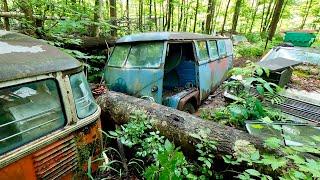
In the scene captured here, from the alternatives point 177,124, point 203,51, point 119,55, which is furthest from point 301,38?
point 177,124

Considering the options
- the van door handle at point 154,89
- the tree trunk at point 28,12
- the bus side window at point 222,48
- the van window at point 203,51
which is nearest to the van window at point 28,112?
the van door handle at point 154,89

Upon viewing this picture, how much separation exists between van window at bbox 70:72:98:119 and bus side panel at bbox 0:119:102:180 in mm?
173

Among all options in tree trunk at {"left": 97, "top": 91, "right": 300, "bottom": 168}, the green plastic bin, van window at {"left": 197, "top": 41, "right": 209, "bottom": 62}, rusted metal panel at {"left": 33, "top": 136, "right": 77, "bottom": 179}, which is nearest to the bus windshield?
tree trunk at {"left": 97, "top": 91, "right": 300, "bottom": 168}

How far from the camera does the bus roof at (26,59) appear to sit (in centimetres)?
224

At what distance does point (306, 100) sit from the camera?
446cm

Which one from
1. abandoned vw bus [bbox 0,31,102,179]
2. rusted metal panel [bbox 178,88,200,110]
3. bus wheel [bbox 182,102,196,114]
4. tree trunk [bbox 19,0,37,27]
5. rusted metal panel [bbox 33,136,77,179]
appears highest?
tree trunk [bbox 19,0,37,27]

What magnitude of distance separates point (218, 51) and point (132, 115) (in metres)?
4.71

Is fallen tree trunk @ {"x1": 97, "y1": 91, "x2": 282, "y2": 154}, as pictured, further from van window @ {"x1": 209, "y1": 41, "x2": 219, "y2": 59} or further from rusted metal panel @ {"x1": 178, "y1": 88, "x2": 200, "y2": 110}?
van window @ {"x1": 209, "y1": 41, "x2": 219, "y2": 59}

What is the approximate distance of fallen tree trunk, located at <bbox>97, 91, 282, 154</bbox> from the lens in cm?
343

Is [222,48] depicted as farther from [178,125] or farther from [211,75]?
[178,125]

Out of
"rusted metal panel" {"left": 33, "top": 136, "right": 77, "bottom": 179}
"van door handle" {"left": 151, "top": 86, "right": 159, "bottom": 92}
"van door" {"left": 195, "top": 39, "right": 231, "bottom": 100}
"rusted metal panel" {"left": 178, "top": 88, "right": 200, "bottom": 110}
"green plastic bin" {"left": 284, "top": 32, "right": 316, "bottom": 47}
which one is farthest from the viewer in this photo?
"green plastic bin" {"left": 284, "top": 32, "right": 316, "bottom": 47}

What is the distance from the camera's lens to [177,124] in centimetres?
399

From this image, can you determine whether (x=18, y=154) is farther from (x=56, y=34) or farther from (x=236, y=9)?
(x=236, y=9)

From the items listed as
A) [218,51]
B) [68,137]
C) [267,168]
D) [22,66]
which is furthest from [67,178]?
[218,51]
